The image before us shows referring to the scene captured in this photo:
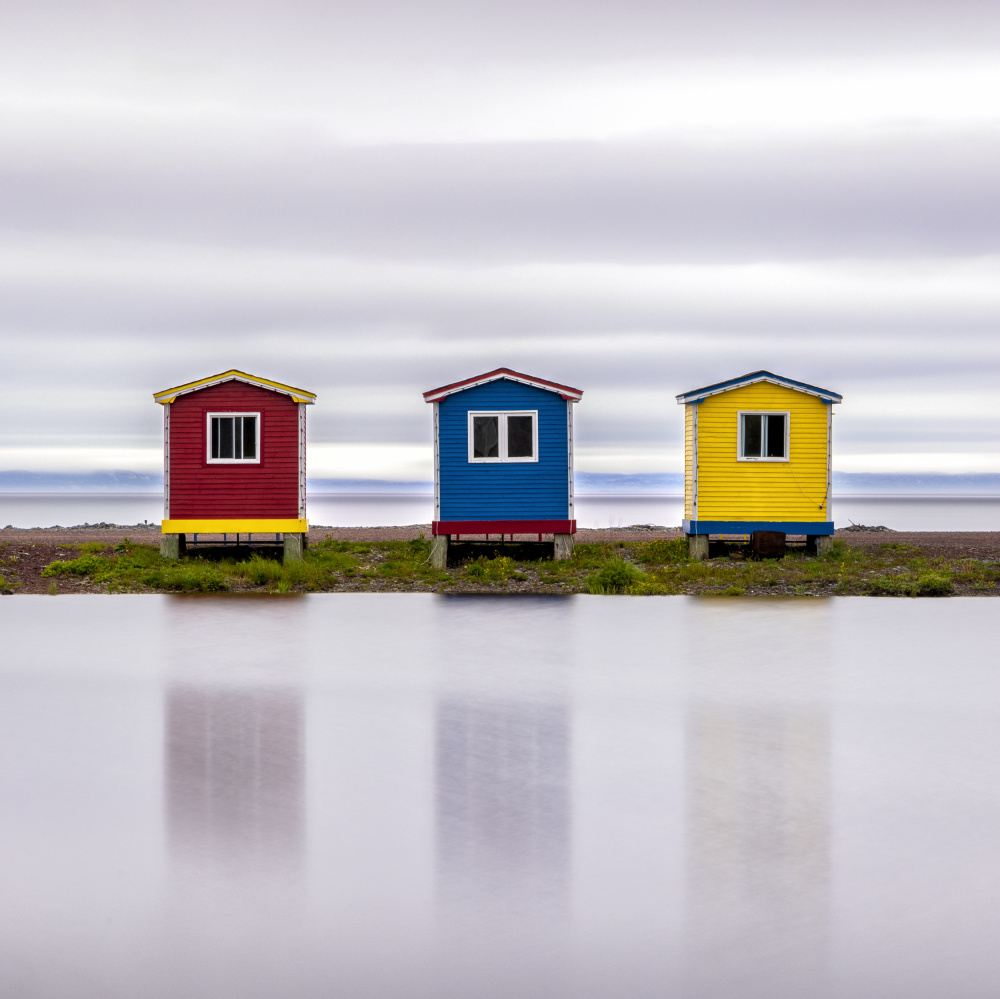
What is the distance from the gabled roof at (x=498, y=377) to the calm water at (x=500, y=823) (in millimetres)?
9803

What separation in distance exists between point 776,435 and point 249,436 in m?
11.2

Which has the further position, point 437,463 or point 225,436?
point 225,436

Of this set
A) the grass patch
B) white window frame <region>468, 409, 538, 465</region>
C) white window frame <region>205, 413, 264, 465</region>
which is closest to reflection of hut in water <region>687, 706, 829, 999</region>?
the grass patch

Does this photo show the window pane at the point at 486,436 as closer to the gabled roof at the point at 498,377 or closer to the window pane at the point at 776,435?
the gabled roof at the point at 498,377

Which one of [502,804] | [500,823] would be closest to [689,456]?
[502,804]

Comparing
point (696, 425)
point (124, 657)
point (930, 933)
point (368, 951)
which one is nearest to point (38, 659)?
point (124, 657)

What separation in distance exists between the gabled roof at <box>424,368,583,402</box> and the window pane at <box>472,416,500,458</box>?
74cm

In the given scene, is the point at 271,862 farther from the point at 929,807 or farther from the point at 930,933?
the point at 929,807

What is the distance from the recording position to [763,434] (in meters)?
24.3

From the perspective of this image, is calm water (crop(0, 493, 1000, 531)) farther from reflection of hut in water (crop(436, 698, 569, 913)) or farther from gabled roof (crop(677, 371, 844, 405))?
reflection of hut in water (crop(436, 698, 569, 913))

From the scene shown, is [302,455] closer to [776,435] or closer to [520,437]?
[520,437]

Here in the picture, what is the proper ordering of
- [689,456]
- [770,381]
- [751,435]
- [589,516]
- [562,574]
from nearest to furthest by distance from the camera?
[562,574] < [770,381] < [751,435] < [689,456] < [589,516]

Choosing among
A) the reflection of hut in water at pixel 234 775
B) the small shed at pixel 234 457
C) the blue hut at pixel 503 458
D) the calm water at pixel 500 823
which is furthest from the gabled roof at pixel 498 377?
the reflection of hut in water at pixel 234 775

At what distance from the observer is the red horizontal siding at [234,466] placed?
23.3m
